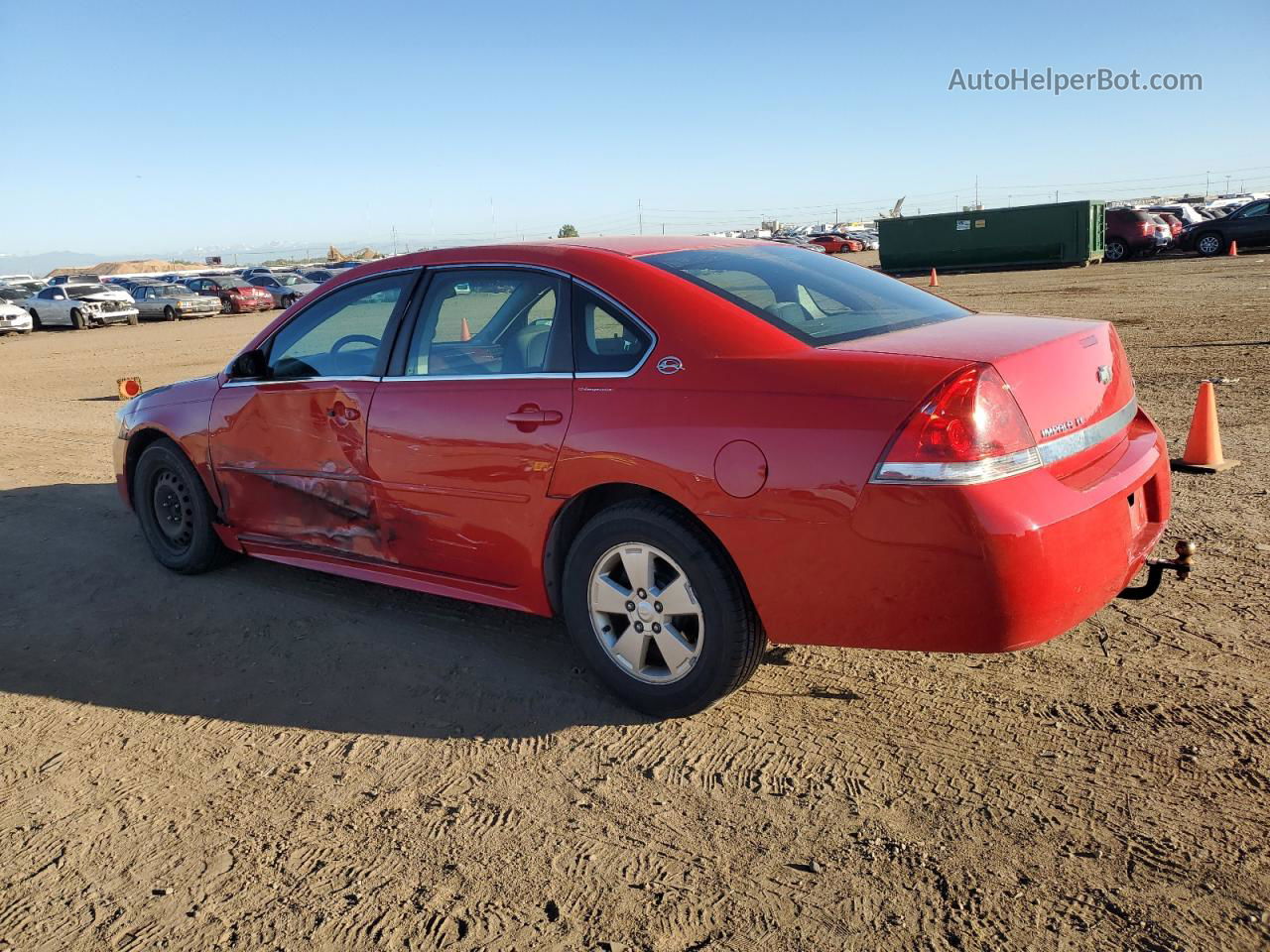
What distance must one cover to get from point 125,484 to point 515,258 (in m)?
3.15

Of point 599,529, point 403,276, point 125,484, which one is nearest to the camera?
point 599,529

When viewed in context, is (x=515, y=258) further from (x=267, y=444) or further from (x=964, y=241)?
(x=964, y=241)

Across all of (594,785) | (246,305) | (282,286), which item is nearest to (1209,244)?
(246,305)

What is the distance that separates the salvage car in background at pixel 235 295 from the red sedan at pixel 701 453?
1463 inches

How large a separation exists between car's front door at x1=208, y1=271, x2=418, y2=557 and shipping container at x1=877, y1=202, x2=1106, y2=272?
108 ft

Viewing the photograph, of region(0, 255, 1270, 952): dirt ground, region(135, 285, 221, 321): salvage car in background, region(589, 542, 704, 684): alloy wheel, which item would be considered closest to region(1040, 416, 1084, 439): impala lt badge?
region(0, 255, 1270, 952): dirt ground

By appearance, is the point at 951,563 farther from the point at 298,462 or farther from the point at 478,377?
the point at 298,462

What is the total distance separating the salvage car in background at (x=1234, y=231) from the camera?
101 ft

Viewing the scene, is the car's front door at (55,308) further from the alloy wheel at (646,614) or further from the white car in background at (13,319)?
the alloy wheel at (646,614)

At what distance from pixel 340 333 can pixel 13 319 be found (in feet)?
106

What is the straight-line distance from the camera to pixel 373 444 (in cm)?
446

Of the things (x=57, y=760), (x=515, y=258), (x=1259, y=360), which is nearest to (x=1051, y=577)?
(x=515, y=258)

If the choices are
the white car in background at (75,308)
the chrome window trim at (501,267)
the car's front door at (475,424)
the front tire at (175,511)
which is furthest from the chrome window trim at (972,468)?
the white car in background at (75,308)

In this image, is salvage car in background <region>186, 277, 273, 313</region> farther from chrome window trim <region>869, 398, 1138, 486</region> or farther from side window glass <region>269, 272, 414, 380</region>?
chrome window trim <region>869, 398, 1138, 486</region>
